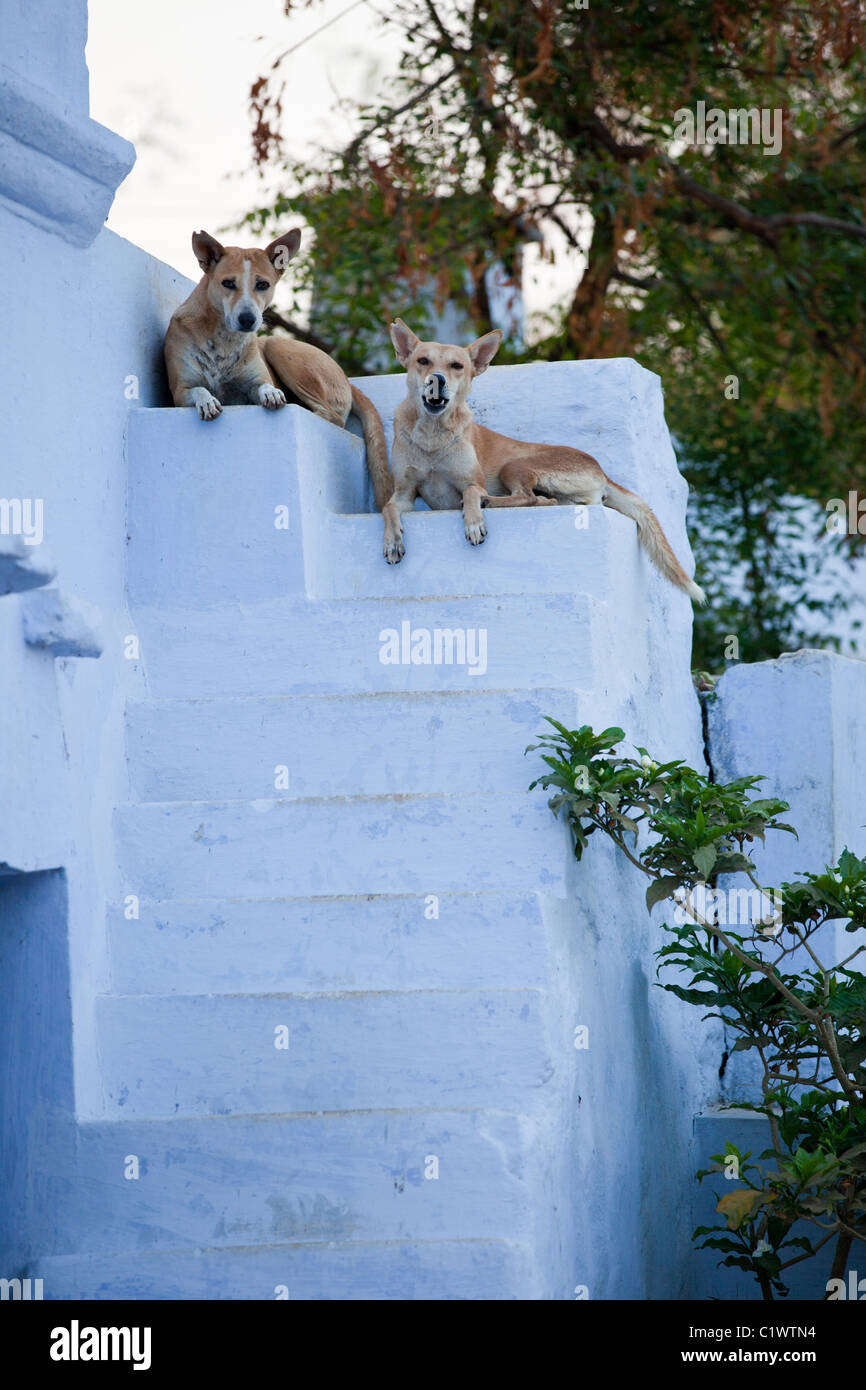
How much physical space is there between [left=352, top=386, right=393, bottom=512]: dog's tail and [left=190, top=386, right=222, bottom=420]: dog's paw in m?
0.94

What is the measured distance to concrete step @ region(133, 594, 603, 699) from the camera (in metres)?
5.52

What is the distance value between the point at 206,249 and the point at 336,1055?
3.15 metres

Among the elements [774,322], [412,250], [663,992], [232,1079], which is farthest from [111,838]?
[774,322]

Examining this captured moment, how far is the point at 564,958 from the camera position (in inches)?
192

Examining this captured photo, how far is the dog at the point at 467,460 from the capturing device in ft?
20.4

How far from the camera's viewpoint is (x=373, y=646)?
5.57m

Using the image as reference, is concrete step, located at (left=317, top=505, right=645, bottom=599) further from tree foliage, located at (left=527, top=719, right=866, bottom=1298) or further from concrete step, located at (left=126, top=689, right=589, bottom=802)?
tree foliage, located at (left=527, top=719, right=866, bottom=1298)

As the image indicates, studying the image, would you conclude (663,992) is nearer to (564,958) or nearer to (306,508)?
(564,958)

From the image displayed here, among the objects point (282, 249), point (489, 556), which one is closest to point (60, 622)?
point (489, 556)

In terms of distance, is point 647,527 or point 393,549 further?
point 647,527

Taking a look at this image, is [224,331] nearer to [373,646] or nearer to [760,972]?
[373,646]

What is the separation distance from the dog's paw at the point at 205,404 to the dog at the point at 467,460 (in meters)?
0.75

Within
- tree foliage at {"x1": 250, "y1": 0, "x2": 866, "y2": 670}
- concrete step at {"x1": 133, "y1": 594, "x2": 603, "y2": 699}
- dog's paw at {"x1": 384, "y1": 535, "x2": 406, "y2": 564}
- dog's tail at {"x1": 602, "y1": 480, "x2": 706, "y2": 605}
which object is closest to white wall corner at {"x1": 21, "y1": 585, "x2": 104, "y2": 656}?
concrete step at {"x1": 133, "y1": 594, "x2": 603, "y2": 699}

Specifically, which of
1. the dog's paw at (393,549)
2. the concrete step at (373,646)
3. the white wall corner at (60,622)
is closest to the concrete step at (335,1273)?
the white wall corner at (60,622)
